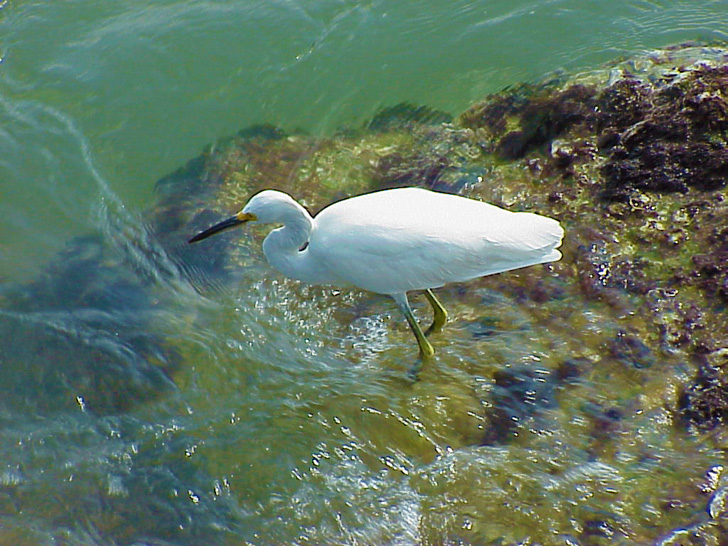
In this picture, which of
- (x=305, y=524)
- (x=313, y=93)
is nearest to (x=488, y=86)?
(x=313, y=93)

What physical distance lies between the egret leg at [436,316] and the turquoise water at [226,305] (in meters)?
0.21

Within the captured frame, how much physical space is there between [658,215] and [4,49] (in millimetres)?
6490

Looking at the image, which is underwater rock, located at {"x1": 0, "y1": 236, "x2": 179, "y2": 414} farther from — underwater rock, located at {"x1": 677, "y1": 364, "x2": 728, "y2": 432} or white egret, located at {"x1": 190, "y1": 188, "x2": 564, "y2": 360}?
underwater rock, located at {"x1": 677, "y1": 364, "x2": 728, "y2": 432}

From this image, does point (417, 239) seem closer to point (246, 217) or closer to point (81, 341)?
point (246, 217)

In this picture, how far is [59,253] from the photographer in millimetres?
5371

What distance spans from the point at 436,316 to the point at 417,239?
740mm

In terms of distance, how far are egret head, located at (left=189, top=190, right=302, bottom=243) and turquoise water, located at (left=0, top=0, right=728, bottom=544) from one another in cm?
85

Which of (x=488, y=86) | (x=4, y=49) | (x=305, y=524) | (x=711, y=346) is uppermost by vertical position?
(x=4, y=49)

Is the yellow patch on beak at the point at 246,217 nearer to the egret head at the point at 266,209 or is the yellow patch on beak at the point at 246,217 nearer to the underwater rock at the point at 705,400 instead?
the egret head at the point at 266,209

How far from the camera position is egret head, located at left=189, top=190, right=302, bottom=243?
3.97 metres

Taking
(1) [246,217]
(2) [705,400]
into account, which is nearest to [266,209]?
(1) [246,217]

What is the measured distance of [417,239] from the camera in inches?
153

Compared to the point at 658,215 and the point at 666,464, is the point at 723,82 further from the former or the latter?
the point at 666,464

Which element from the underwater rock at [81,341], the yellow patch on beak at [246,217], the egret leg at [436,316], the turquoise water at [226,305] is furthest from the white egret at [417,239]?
the underwater rock at [81,341]
